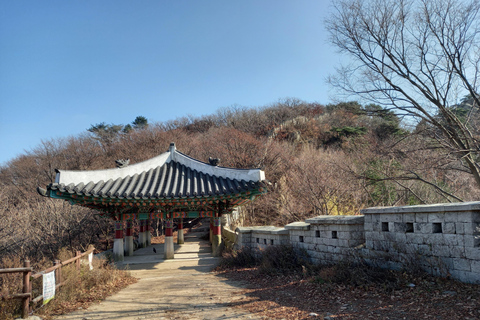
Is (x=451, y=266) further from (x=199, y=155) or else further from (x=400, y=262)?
(x=199, y=155)

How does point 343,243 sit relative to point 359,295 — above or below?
above

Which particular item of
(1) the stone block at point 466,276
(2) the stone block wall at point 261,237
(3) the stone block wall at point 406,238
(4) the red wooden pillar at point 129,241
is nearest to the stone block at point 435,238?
(3) the stone block wall at point 406,238

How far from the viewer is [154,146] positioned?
104 ft

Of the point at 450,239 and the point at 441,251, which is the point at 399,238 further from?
the point at 450,239

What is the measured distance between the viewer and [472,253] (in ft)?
18.7

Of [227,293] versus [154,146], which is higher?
[154,146]

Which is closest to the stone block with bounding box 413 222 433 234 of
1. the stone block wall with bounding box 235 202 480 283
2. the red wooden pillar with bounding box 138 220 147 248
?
the stone block wall with bounding box 235 202 480 283

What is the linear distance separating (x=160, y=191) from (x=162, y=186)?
1.72 feet

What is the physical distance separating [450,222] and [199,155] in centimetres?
2481

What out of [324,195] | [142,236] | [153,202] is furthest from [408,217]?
[142,236]

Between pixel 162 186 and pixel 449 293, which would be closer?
pixel 449 293

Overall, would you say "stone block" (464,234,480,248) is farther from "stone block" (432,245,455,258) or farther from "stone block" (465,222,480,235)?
"stone block" (432,245,455,258)

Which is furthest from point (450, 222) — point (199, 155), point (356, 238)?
point (199, 155)

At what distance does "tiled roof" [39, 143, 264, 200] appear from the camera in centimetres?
1113
